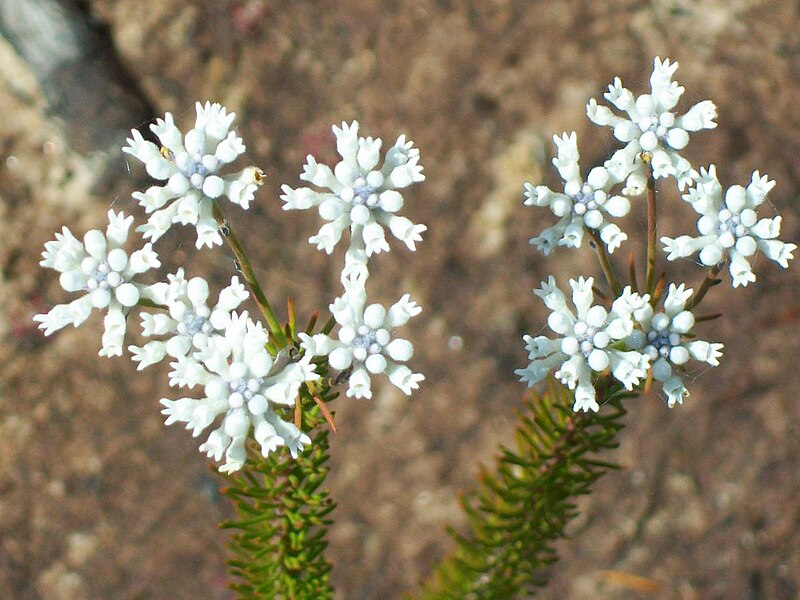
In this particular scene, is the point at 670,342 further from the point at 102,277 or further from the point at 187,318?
the point at 102,277

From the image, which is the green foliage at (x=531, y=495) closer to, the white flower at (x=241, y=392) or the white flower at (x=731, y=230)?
the white flower at (x=731, y=230)

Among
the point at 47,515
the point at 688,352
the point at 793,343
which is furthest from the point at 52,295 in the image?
the point at 793,343

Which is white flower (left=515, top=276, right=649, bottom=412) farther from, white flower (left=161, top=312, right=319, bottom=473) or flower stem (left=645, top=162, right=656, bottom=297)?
white flower (left=161, top=312, right=319, bottom=473)

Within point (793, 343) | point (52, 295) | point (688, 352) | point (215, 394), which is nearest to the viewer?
point (215, 394)

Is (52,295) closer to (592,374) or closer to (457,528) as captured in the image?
(457,528)

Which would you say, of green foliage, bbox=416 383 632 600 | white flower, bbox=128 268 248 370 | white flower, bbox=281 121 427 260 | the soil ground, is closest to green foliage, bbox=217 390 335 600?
white flower, bbox=128 268 248 370
